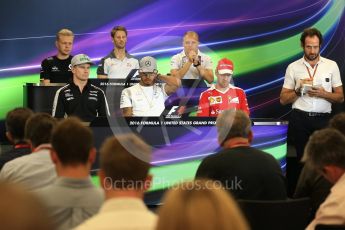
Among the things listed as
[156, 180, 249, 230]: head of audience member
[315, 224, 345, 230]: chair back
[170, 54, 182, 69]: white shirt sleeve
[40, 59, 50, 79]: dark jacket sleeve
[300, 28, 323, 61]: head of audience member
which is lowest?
[315, 224, 345, 230]: chair back

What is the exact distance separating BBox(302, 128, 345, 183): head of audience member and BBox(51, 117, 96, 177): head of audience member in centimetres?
114

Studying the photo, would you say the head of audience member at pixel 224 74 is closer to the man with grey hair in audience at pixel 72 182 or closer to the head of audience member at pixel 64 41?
the head of audience member at pixel 64 41

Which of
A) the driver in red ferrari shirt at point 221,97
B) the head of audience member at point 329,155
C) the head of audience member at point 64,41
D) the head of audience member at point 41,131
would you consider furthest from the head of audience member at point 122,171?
the head of audience member at point 64,41

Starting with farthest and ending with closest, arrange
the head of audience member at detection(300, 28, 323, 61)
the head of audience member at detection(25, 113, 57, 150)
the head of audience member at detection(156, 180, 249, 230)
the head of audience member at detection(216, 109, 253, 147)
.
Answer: the head of audience member at detection(300, 28, 323, 61) → the head of audience member at detection(216, 109, 253, 147) → the head of audience member at detection(25, 113, 57, 150) → the head of audience member at detection(156, 180, 249, 230)

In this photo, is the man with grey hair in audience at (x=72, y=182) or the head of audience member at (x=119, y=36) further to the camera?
the head of audience member at (x=119, y=36)

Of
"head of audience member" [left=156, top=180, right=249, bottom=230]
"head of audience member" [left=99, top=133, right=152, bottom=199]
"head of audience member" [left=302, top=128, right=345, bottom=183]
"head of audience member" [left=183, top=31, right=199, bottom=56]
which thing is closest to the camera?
"head of audience member" [left=156, top=180, right=249, bottom=230]

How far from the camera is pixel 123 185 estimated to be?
2.06m

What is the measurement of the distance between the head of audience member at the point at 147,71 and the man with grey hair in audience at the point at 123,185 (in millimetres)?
3629

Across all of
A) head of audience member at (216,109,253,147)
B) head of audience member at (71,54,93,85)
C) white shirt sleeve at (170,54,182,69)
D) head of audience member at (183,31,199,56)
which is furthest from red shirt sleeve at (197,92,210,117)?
head of audience member at (216,109,253,147)

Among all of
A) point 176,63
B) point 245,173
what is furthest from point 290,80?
point 245,173

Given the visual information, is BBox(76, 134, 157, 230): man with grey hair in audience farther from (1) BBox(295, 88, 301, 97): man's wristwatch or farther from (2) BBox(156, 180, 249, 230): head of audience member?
(1) BBox(295, 88, 301, 97): man's wristwatch

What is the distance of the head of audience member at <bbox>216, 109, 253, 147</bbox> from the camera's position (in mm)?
3475

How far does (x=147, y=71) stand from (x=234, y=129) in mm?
2505

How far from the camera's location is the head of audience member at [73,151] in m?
2.47
